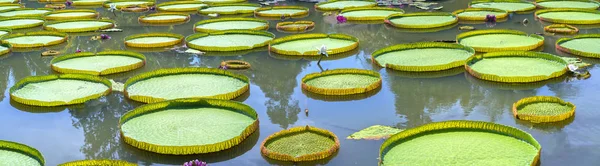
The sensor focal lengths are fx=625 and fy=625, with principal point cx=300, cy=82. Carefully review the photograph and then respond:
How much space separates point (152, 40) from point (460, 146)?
5801mm

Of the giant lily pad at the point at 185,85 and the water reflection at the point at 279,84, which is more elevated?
→ the giant lily pad at the point at 185,85

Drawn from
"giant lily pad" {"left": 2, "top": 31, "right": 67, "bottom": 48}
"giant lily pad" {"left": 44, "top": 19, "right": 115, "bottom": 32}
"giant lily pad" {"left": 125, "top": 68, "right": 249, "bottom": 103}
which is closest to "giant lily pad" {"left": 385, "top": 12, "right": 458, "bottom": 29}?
"giant lily pad" {"left": 125, "top": 68, "right": 249, "bottom": 103}

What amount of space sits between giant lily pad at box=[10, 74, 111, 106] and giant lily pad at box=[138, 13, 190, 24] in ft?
14.6

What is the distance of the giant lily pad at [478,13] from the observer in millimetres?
10016

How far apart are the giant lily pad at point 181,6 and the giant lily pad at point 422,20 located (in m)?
4.20

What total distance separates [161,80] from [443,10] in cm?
641

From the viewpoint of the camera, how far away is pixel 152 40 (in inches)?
359

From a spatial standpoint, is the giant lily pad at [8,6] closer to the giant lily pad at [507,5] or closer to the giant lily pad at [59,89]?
the giant lily pad at [59,89]

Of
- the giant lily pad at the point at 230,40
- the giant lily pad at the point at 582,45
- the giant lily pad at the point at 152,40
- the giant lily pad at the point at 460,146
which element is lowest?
the giant lily pad at the point at 152,40

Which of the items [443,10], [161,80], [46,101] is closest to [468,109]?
[161,80]

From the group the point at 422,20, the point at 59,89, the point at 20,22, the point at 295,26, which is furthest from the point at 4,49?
the point at 422,20

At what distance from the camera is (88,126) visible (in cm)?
549

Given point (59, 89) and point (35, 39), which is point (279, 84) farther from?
point (35, 39)

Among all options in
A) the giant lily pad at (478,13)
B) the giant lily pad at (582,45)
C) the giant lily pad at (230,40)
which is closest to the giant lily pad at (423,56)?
the giant lily pad at (582,45)
